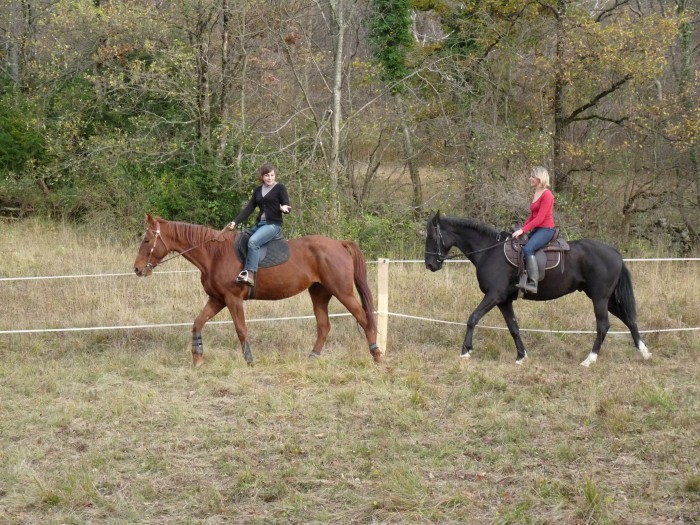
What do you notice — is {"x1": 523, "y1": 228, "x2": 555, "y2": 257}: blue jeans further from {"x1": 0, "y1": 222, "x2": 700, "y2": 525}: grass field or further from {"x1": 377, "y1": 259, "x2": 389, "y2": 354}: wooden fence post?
{"x1": 377, "y1": 259, "x2": 389, "y2": 354}: wooden fence post

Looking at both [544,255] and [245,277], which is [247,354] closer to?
[245,277]

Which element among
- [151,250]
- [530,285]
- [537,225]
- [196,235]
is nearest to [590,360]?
[530,285]

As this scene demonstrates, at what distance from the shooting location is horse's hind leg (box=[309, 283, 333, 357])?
1034 cm

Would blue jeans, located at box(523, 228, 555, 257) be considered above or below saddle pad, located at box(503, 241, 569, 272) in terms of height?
above

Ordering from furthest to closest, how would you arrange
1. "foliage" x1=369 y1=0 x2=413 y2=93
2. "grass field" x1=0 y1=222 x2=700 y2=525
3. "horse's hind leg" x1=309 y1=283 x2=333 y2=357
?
"foliage" x1=369 y1=0 x2=413 y2=93 < "horse's hind leg" x1=309 y1=283 x2=333 y2=357 < "grass field" x1=0 y1=222 x2=700 y2=525

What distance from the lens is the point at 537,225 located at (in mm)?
9906

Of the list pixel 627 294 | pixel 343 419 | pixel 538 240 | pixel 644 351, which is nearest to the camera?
pixel 343 419

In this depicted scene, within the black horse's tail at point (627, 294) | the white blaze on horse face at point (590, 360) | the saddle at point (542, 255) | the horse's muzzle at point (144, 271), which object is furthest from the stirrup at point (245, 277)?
the black horse's tail at point (627, 294)

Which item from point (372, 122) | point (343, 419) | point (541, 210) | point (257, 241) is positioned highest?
point (372, 122)

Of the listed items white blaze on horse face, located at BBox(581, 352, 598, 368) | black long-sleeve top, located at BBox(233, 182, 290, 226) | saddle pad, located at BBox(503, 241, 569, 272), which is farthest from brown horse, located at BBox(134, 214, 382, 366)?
white blaze on horse face, located at BBox(581, 352, 598, 368)

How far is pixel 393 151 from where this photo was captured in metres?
20.9

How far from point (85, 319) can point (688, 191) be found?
1475 cm

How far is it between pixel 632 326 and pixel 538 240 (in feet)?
5.47

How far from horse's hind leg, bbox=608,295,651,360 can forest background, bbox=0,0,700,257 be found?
760 centimetres
